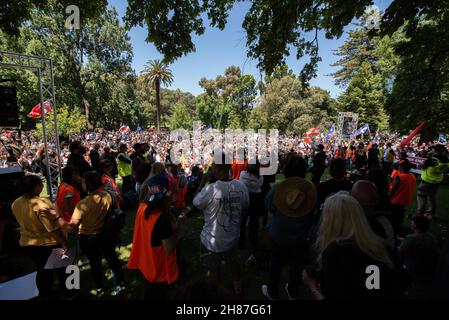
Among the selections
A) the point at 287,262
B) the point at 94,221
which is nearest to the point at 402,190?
the point at 287,262

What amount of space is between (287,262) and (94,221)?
2.54 metres

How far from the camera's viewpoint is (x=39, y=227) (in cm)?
288

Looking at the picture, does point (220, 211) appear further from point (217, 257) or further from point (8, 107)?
point (8, 107)

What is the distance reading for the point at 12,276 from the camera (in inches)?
121

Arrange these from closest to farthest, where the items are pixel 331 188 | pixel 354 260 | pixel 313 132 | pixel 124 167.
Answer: pixel 354 260, pixel 331 188, pixel 124 167, pixel 313 132

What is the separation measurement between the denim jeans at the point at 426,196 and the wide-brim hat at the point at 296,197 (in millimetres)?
5210

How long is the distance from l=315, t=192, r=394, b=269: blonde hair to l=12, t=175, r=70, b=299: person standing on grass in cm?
290

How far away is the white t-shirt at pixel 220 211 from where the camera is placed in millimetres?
3041

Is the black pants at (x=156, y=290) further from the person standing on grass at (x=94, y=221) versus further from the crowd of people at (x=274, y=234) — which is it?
the person standing on grass at (x=94, y=221)

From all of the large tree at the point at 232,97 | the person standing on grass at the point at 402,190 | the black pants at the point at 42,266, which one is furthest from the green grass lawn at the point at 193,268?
the large tree at the point at 232,97

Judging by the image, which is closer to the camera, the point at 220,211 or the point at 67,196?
the point at 220,211
